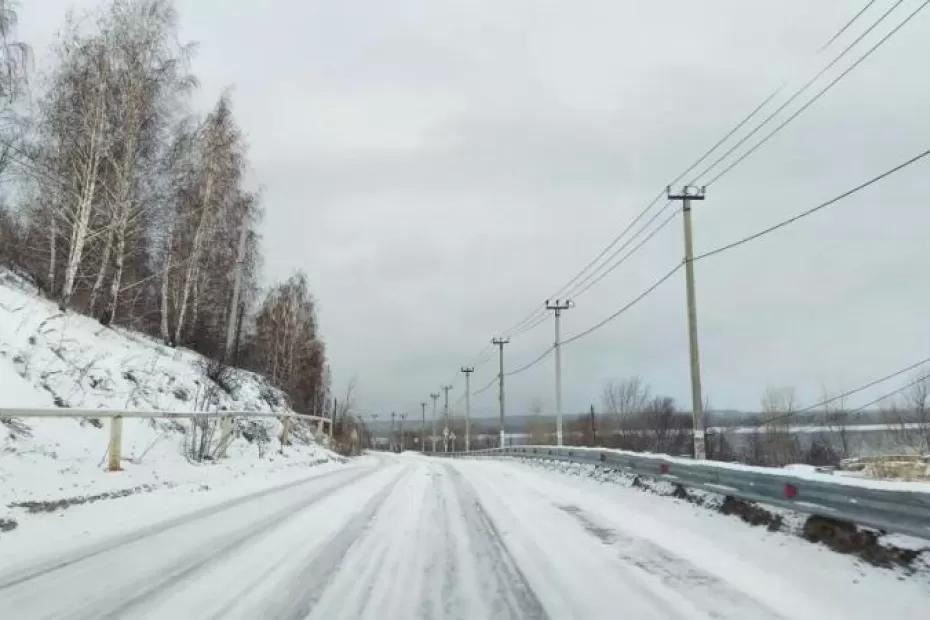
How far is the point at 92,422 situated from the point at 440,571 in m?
11.9

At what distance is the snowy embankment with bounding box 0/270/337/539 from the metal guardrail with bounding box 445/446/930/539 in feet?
28.9

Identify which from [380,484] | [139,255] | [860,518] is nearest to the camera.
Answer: [860,518]

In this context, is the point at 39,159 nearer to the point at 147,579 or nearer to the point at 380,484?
the point at 380,484

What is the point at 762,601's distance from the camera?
19.3ft

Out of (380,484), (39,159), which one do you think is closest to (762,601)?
(380,484)

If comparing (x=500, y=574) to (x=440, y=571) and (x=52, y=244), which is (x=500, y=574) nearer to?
(x=440, y=571)

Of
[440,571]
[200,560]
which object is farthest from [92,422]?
[440,571]

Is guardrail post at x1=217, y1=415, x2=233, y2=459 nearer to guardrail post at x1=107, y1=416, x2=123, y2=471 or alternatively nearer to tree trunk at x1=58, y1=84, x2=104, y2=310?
guardrail post at x1=107, y1=416, x2=123, y2=471

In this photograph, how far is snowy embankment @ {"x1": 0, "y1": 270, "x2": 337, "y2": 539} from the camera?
1109 centimetres

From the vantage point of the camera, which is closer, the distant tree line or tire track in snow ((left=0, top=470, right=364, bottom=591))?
tire track in snow ((left=0, top=470, right=364, bottom=591))

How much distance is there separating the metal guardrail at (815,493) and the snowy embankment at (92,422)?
8.81 meters

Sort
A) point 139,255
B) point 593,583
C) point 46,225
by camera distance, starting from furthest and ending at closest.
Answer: point 139,255, point 46,225, point 593,583

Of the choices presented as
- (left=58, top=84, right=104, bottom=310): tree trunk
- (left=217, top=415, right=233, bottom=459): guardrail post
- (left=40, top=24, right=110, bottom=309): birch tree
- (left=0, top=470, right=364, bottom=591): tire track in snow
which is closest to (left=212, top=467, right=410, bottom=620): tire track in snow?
(left=0, top=470, right=364, bottom=591): tire track in snow

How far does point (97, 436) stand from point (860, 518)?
13.6 m
